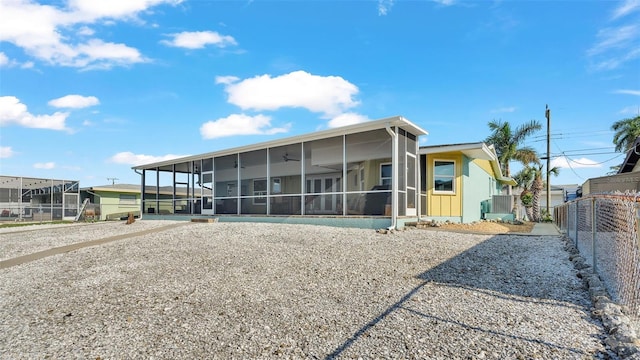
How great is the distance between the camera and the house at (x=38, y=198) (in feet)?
90.2

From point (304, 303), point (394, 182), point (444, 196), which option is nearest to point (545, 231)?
point (444, 196)

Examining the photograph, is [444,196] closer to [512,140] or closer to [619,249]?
[619,249]

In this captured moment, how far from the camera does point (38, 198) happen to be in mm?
36281

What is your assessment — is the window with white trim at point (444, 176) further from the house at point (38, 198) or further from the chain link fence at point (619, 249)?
the house at point (38, 198)

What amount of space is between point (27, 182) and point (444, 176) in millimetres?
36116

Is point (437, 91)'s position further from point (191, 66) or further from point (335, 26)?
point (191, 66)

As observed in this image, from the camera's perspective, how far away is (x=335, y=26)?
1307 cm

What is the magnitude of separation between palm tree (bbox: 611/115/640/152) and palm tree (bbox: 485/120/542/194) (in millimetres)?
6113

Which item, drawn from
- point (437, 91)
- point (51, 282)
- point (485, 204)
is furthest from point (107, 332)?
point (485, 204)

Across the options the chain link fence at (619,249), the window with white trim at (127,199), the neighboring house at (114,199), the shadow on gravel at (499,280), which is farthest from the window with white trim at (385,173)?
the window with white trim at (127,199)

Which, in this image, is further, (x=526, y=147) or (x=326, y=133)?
(x=526, y=147)

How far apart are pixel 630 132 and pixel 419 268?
26481 millimetres

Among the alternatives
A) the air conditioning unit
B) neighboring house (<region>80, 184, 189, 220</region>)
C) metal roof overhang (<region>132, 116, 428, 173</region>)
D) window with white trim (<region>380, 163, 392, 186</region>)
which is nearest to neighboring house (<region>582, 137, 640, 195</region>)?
the air conditioning unit

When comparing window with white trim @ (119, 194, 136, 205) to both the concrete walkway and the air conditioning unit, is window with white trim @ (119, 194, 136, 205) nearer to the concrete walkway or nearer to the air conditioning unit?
the air conditioning unit
